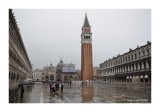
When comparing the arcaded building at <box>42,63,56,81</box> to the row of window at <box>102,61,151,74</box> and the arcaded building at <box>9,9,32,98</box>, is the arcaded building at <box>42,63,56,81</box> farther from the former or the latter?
the arcaded building at <box>9,9,32,98</box>

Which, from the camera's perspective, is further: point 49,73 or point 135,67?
point 49,73

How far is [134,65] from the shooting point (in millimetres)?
54688

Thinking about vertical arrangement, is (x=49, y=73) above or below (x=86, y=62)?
below

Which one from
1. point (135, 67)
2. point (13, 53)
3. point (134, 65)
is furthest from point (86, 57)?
point (13, 53)

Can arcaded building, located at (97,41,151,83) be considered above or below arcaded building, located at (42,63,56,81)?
above

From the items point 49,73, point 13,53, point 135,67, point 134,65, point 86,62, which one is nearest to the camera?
point 13,53

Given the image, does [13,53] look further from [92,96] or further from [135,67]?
[135,67]

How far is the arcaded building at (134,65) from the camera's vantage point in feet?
152

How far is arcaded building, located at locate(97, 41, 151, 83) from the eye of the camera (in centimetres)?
4637

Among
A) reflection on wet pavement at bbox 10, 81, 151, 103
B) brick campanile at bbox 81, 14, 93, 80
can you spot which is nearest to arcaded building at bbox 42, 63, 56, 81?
brick campanile at bbox 81, 14, 93, 80
